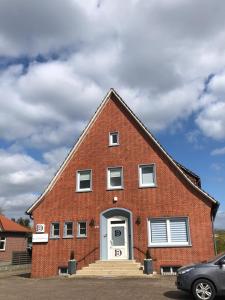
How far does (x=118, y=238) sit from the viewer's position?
2258cm

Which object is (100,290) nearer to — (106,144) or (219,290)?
(219,290)

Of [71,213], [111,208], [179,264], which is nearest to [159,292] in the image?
[179,264]

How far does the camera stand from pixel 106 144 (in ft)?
79.6

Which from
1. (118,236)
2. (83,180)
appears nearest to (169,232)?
(118,236)

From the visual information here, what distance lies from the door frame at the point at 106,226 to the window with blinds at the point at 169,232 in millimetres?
1171

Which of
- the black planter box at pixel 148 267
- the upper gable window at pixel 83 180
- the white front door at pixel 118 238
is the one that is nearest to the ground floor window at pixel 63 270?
the white front door at pixel 118 238

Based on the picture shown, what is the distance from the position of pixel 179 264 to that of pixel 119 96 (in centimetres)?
1091

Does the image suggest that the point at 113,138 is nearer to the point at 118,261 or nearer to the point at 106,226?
the point at 106,226

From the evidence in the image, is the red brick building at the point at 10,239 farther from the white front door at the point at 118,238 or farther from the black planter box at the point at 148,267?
the black planter box at the point at 148,267

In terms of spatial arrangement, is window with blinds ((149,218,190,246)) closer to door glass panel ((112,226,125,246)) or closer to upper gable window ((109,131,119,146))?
door glass panel ((112,226,125,246))

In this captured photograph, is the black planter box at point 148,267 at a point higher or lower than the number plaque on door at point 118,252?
lower

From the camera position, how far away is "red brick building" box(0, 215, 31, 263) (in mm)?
38250

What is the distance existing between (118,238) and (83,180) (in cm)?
429

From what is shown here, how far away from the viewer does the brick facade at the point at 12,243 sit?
38250 mm
